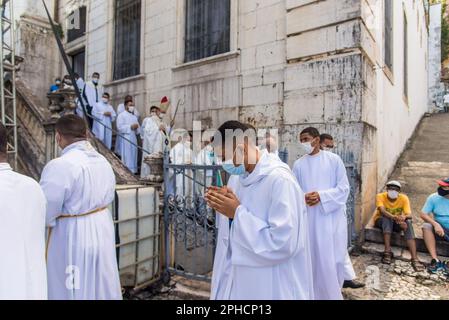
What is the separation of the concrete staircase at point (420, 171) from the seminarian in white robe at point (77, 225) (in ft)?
14.5

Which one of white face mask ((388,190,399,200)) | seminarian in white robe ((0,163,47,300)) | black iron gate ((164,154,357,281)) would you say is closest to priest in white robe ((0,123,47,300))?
seminarian in white robe ((0,163,47,300))

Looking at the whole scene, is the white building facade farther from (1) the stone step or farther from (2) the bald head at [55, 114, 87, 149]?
(2) the bald head at [55, 114, 87, 149]

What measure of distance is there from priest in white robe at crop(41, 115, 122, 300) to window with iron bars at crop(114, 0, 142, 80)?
25.2ft

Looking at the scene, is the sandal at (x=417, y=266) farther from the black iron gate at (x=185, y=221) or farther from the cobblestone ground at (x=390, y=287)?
the black iron gate at (x=185, y=221)

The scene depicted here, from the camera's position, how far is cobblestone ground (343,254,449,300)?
366 cm

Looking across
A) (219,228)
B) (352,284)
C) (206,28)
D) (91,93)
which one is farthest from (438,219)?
(91,93)

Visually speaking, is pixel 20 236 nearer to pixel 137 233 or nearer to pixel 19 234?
pixel 19 234

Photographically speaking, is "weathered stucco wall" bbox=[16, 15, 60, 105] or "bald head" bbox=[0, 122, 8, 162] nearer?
"bald head" bbox=[0, 122, 8, 162]

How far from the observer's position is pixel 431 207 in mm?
4578

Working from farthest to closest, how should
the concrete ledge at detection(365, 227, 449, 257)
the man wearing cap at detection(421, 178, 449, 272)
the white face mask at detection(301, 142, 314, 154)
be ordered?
the concrete ledge at detection(365, 227, 449, 257) < the man wearing cap at detection(421, 178, 449, 272) < the white face mask at detection(301, 142, 314, 154)

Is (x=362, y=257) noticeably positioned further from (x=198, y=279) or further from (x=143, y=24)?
(x=143, y=24)

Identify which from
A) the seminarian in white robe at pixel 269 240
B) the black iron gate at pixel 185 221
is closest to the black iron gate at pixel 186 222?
the black iron gate at pixel 185 221

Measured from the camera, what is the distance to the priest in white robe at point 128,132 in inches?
335
